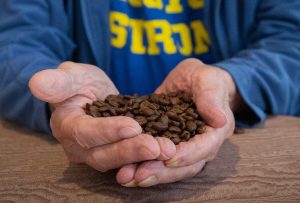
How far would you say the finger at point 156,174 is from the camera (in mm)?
704

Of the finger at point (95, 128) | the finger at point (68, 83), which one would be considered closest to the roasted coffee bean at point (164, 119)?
the finger at point (95, 128)

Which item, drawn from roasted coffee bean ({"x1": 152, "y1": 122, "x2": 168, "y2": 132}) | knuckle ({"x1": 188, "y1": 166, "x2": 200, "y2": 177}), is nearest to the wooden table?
knuckle ({"x1": 188, "y1": 166, "x2": 200, "y2": 177})

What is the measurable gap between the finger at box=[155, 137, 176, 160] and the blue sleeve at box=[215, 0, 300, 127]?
402 millimetres

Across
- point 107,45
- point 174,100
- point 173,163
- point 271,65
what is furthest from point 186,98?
point 107,45

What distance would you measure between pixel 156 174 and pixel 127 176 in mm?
56

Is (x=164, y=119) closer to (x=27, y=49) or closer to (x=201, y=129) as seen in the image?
(x=201, y=129)

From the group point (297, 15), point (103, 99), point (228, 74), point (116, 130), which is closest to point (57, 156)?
point (103, 99)

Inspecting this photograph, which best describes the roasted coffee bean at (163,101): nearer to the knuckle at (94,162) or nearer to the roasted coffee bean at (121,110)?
the roasted coffee bean at (121,110)

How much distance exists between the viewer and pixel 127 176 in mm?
708

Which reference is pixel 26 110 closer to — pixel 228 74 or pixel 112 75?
pixel 112 75

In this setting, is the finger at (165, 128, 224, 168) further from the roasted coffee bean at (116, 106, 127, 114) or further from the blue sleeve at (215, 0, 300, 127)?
the blue sleeve at (215, 0, 300, 127)

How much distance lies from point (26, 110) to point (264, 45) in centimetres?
75

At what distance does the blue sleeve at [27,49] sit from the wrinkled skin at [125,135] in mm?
213

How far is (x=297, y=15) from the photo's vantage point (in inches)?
46.1
